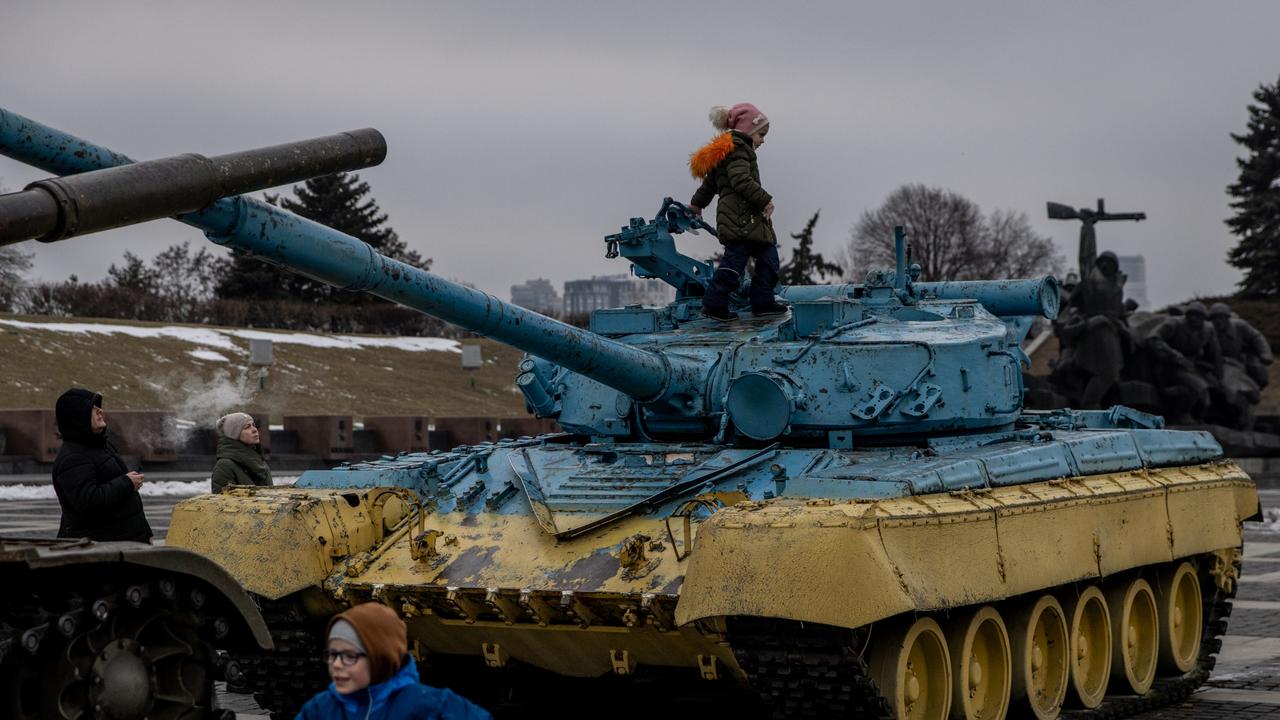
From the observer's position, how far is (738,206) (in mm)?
11500

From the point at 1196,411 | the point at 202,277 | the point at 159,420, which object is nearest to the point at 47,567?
the point at 159,420

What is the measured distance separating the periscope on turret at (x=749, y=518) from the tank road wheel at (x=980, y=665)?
2 centimetres

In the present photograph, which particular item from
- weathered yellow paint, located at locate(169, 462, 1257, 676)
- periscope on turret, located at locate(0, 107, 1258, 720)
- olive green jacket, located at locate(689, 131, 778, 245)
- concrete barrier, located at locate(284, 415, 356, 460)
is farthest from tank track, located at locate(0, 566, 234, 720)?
concrete barrier, located at locate(284, 415, 356, 460)

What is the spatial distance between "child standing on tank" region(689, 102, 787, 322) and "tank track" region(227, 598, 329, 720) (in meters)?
3.59

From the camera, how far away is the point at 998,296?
42.6 ft

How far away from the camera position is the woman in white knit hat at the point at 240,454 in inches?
489

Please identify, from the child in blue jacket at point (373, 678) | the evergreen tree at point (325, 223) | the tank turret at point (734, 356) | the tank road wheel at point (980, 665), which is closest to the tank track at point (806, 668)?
the tank road wheel at point (980, 665)

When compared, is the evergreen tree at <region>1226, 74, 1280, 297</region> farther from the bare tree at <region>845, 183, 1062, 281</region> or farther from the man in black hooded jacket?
the man in black hooded jacket

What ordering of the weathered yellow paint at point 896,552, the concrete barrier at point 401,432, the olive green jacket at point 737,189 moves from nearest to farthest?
the weathered yellow paint at point 896,552 < the olive green jacket at point 737,189 < the concrete barrier at point 401,432

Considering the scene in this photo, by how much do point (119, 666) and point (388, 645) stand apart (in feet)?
6.05

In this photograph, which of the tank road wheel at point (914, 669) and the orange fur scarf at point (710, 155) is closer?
the tank road wheel at point (914, 669)

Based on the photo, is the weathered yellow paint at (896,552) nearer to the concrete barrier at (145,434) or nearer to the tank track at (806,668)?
the tank track at (806,668)

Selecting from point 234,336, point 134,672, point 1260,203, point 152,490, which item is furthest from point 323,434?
point 1260,203

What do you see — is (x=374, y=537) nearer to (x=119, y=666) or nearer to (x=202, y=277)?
(x=119, y=666)
